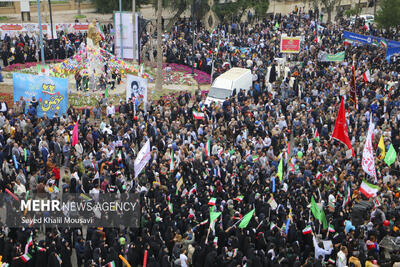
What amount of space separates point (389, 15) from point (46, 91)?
26311 mm

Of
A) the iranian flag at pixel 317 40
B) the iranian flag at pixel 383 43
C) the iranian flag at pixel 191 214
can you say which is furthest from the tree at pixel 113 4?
the iranian flag at pixel 191 214

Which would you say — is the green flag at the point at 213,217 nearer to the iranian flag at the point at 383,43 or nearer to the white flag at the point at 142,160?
the white flag at the point at 142,160

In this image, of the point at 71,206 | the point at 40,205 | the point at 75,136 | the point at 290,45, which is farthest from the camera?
the point at 290,45

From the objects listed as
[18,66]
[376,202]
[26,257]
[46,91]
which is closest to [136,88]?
[46,91]

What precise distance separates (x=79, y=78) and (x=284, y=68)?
11.7 m

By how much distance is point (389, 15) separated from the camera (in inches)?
1496

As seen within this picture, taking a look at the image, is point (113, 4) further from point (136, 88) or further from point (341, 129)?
point (341, 129)

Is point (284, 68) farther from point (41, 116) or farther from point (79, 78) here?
point (41, 116)

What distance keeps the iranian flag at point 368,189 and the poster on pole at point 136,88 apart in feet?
34.3

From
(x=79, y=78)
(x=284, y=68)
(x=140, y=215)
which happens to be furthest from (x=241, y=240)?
(x=284, y=68)

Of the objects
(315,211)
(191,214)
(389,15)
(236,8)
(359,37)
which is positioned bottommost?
(191,214)

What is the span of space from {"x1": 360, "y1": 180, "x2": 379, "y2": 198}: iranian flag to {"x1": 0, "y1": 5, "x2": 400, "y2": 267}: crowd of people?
8.1 inches

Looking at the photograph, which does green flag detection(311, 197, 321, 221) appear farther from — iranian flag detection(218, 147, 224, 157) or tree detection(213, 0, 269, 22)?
tree detection(213, 0, 269, 22)

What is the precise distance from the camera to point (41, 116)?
21.7 m
